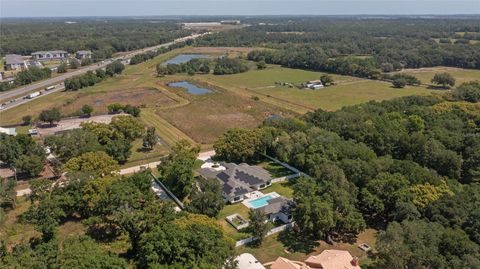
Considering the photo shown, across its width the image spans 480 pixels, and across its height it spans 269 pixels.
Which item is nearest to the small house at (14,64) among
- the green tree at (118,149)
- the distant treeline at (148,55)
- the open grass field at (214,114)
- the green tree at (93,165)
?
the distant treeline at (148,55)

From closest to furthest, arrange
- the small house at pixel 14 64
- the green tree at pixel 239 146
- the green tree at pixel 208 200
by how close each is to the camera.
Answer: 1. the green tree at pixel 208 200
2. the green tree at pixel 239 146
3. the small house at pixel 14 64

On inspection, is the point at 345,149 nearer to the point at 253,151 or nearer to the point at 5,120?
the point at 253,151

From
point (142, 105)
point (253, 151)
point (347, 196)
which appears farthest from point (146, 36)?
point (347, 196)

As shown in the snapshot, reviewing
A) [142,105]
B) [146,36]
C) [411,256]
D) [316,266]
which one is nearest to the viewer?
[411,256]

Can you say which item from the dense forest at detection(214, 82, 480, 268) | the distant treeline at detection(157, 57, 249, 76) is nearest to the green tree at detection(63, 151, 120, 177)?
the dense forest at detection(214, 82, 480, 268)

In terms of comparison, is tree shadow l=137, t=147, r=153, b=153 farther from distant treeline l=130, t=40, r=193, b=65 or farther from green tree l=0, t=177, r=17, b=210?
distant treeline l=130, t=40, r=193, b=65

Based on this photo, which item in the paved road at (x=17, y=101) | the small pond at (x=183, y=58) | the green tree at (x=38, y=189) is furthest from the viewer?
the small pond at (x=183, y=58)

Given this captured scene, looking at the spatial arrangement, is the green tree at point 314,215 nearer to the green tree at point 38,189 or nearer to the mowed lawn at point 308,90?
the green tree at point 38,189
